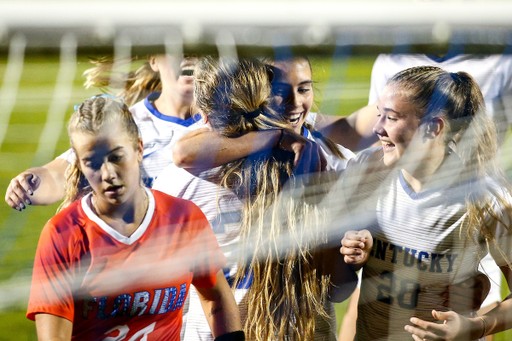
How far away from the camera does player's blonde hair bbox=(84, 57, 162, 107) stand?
1.03 meters

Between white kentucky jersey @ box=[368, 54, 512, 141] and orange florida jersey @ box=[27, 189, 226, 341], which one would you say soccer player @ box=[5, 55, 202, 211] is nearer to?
orange florida jersey @ box=[27, 189, 226, 341]

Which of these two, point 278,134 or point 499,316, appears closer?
point 278,134

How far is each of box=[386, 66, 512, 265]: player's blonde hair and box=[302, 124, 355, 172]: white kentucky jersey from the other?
210mm

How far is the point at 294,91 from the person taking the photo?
3.75 feet

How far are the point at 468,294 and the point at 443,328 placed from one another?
13cm

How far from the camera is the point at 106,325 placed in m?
1.11

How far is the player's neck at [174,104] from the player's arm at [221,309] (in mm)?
410

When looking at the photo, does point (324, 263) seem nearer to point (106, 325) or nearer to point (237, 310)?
point (237, 310)

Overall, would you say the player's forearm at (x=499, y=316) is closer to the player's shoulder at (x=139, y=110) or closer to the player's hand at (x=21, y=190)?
the player's shoulder at (x=139, y=110)

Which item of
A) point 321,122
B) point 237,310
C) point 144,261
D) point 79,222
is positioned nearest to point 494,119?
point 321,122

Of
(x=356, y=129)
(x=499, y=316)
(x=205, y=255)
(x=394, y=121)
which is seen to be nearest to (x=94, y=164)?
(x=205, y=255)

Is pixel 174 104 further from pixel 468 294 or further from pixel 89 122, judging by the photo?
pixel 468 294

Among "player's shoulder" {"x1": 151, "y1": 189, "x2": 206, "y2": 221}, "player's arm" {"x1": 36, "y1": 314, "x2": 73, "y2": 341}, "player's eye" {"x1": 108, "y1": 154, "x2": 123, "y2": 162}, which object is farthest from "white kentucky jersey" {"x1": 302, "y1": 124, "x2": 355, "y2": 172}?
"player's arm" {"x1": 36, "y1": 314, "x2": 73, "y2": 341}

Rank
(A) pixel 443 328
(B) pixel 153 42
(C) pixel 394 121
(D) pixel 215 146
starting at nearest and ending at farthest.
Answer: (B) pixel 153 42
(D) pixel 215 146
(C) pixel 394 121
(A) pixel 443 328
